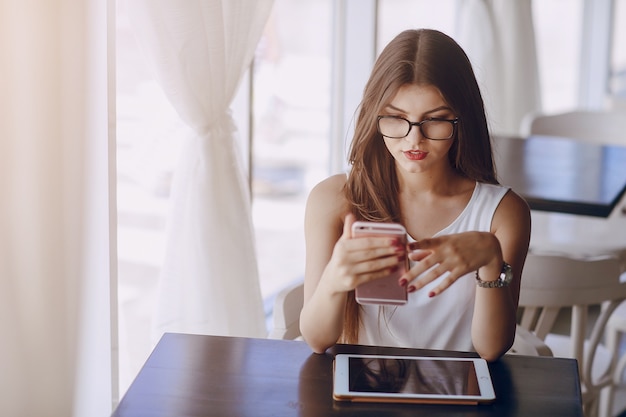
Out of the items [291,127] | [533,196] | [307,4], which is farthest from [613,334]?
[291,127]

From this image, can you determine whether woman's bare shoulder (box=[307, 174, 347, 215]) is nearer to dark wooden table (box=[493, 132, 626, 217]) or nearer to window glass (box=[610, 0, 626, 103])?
dark wooden table (box=[493, 132, 626, 217])

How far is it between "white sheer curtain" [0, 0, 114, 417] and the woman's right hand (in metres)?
0.69

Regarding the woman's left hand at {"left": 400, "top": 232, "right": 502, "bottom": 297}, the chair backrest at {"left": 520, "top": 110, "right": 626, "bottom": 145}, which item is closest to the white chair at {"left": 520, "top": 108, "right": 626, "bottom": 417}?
the chair backrest at {"left": 520, "top": 110, "right": 626, "bottom": 145}

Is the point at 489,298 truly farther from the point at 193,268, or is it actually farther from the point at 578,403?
the point at 193,268

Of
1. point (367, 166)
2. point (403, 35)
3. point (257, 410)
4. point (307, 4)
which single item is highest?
point (307, 4)

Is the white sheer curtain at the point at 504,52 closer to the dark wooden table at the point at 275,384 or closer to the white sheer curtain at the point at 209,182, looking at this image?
the white sheer curtain at the point at 209,182

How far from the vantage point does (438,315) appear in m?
1.65

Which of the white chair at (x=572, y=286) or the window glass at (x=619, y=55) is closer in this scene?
the white chair at (x=572, y=286)

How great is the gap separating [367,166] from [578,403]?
1.85 ft

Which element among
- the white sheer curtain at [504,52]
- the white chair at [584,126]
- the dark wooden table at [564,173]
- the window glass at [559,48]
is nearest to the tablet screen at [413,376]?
the dark wooden table at [564,173]

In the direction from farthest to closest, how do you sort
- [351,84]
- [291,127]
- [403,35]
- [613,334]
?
[291,127], [351,84], [613,334], [403,35]

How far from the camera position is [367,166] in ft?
5.34

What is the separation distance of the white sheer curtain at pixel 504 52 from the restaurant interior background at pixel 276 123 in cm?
14

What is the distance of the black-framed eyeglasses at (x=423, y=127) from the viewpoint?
1473 mm
